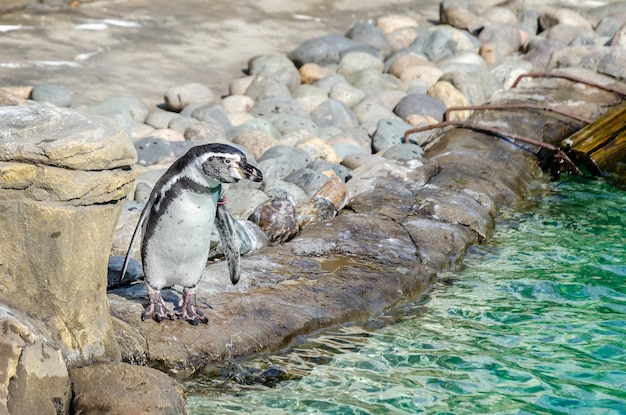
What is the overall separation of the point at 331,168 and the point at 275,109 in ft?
7.71

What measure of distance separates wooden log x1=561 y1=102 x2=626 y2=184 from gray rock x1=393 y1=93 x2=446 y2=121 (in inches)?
89.3

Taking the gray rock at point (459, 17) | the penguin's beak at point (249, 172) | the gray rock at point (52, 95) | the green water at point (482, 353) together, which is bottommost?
the green water at point (482, 353)

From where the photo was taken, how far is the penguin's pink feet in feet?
15.5

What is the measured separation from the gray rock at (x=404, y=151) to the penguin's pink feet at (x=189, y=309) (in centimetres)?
480

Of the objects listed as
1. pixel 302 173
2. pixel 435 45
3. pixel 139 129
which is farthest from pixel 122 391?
pixel 435 45

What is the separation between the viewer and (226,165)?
4.18 metres

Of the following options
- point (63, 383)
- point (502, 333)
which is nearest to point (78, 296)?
point (63, 383)

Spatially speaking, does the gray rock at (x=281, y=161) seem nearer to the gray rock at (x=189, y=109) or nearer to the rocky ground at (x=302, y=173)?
the rocky ground at (x=302, y=173)

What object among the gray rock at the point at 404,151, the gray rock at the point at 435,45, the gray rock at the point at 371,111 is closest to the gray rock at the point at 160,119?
the gray rock at the point at 371,111

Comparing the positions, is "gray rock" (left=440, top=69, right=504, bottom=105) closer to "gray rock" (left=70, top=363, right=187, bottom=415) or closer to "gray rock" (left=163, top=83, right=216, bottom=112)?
"gray rock" (left=163, top=83, right=216, bottom=112)

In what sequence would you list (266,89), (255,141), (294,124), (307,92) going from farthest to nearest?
(307,92) < (266,89) < (294,124) < (255,141)

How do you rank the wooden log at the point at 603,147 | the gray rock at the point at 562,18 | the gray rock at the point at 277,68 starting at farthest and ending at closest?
the gray rock at the point at 562,18 < the gray rock at the point at 277,68 < the wooden log at the point at 603,147

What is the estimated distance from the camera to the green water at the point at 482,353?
4457 millimetres

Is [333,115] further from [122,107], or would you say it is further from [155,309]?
A: [155,309]
